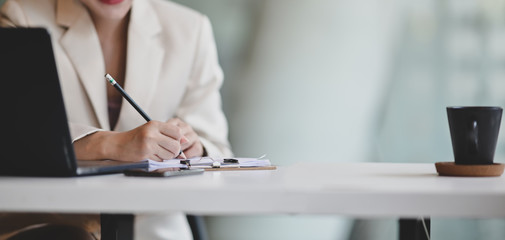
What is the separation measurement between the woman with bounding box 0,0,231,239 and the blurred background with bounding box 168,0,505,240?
0.36 meters

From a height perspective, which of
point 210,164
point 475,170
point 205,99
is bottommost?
point 205,99

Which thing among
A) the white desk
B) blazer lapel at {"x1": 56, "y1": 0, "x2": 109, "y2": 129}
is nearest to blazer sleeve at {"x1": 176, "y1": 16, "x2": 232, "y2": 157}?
blazer lapel at {"x1": 56, "y1": 0, "x2": 109, "y2": 129}

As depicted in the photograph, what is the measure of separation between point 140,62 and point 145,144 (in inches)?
30.2

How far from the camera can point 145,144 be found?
3.56 feet

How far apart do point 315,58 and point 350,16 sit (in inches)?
8.6

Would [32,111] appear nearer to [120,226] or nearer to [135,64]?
[120,226]

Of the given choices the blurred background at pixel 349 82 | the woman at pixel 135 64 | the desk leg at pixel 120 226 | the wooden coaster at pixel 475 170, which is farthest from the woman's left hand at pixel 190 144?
the blurred background at pixel 349 82

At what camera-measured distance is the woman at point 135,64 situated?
68.1 inches

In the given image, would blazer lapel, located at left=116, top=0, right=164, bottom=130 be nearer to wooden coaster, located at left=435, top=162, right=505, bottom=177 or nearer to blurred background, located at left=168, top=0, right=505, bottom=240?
blurred background, located at left=168, top=0, right=505, bottom=240

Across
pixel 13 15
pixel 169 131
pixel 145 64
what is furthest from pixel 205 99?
pixel 169 131

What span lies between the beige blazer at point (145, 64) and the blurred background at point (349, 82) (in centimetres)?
35

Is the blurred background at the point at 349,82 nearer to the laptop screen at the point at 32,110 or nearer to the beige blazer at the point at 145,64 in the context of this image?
the beige blazer at the point at 145,64

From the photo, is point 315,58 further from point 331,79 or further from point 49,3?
point 49,3

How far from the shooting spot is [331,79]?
2340mm
